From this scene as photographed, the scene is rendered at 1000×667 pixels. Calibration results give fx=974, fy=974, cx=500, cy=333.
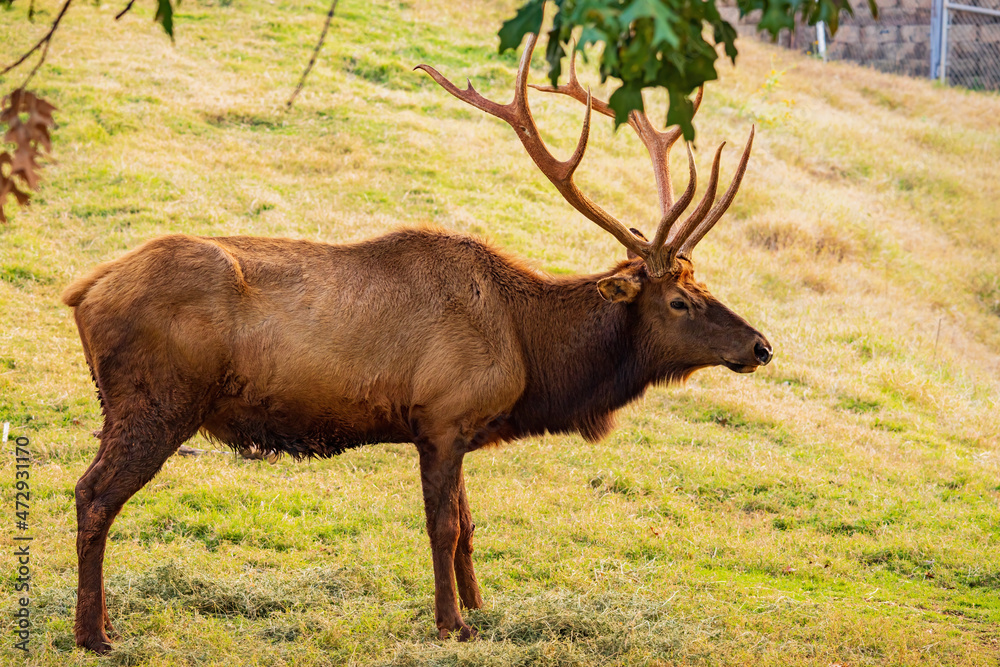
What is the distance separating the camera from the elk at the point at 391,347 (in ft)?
18.4

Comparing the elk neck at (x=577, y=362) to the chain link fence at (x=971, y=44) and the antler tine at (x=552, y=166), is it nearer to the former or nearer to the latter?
the antler tine at (x=552, y=166)

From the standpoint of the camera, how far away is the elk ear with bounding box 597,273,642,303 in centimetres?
625

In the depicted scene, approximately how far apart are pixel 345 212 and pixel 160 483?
5794mm

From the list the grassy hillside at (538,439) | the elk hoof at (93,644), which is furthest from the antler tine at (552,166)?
the elk hoof at (93,644)

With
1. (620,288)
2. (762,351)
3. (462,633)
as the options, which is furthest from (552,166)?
(462,633)

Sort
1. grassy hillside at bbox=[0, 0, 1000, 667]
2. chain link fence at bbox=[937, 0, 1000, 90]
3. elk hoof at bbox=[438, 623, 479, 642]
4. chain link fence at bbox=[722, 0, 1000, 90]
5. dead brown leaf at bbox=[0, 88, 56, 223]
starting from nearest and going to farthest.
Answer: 1. dead brown leaf at bbox=[0, 88, 56, 223]
2. elk hoof at bbox=[438, 623, 479, 642]
3. grassy hillside at bbox=[0, 0, 1000, 667]
4. chain link fence at bbox=[937, 0, 1000, 90]
5. chain link fence at bbox=[722, 0, 1000, 90]

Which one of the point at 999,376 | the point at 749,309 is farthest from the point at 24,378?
the point at 999,376

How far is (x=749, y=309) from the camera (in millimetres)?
12109

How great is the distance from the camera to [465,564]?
20.6 ft

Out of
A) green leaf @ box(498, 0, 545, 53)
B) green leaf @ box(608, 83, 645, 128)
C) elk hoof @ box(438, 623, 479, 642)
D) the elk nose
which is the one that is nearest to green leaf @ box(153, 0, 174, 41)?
green leaf @ box(498, 0, 545, 53)

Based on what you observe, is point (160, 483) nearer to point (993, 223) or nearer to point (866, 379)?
point (866, 379)

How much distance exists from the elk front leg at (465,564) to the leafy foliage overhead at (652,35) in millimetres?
3616

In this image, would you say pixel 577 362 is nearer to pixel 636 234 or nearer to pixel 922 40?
pixel 636 234

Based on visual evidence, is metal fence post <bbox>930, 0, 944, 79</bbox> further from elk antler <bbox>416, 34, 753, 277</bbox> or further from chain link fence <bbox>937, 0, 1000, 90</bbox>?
elk antler <bbox>416, 34, 753, 277</bbox>
